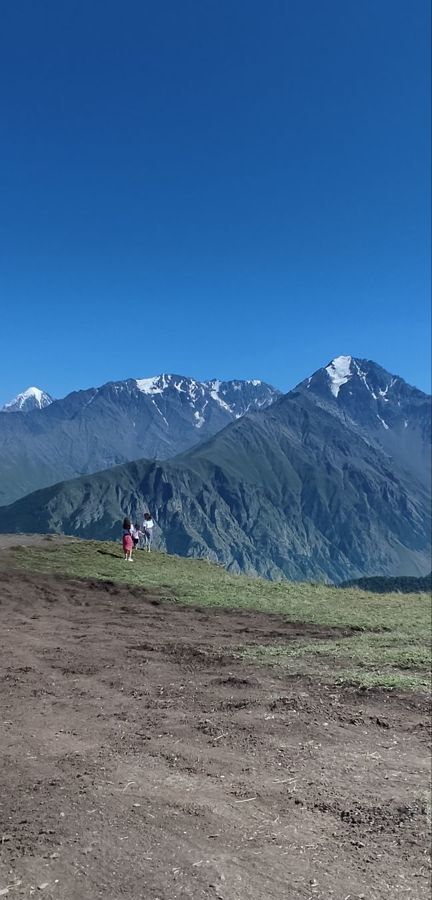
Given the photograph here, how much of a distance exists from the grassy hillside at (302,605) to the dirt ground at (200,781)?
1278mm

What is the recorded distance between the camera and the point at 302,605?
22734 millimetres

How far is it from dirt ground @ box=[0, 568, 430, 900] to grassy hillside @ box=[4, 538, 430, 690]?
4.19 ft

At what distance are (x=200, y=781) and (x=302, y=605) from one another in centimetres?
1546

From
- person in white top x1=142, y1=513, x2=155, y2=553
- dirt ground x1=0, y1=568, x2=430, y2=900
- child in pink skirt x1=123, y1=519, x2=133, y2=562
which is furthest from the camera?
A: person in white top x1=142, y1=513, x2=155, y2=553

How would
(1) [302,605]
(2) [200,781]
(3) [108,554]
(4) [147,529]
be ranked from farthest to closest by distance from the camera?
1. (4) [147,529]
2. (3) [108,554]
3. (1) [302,605]
4. (2) [200,781]

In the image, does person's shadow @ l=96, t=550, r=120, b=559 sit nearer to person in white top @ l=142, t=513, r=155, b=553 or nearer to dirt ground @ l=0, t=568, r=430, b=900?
person in white top @ l=142, t=513, r=155, b=553

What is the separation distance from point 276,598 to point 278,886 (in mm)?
18224

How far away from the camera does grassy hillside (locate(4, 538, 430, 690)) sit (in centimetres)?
1356

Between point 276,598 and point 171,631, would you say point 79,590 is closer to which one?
point 171,631

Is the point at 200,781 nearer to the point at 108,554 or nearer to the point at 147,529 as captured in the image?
the point at 108,554

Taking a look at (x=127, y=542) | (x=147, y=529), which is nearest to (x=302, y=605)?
(x=127, y=542)

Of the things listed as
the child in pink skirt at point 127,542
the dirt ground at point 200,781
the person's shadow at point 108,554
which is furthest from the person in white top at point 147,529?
the dirt ground at point 200,781

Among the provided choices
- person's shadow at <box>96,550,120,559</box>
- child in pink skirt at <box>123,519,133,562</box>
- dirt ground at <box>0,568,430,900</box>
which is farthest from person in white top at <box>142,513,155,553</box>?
dirt ground at <box>0,568,430,900</box>

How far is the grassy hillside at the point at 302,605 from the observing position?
1356 centimetres
